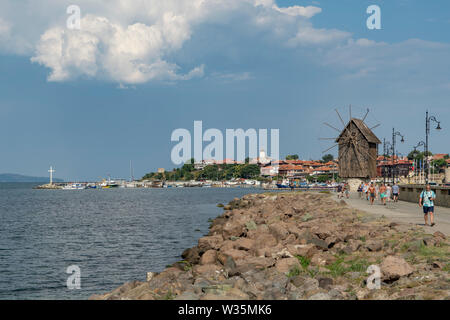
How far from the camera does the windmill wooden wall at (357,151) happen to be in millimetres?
57531

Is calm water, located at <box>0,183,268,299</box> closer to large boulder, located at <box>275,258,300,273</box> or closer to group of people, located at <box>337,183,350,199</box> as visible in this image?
large boulder, located at <box>275,258,300,273</box>

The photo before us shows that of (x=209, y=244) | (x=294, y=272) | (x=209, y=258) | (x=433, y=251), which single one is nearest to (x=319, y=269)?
(x=294, y=272)

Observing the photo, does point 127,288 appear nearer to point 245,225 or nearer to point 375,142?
point 245,225

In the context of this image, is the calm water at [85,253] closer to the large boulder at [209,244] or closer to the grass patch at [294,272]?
the large boulder at [209,244]

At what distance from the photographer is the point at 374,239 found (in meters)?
16.3

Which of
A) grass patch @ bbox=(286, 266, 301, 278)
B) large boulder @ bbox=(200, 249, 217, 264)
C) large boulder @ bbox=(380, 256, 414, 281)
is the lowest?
large boulder @ bbox=(200, 249, 217, 264)

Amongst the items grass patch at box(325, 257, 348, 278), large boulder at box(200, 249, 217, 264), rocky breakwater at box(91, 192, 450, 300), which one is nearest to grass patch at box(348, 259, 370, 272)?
rocky breakwater at box(91, 192, 450, 300)

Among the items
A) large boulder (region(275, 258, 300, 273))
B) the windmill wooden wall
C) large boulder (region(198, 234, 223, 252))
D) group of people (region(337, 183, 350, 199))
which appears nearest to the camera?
large boulder (region(275, 258, 300, 273))

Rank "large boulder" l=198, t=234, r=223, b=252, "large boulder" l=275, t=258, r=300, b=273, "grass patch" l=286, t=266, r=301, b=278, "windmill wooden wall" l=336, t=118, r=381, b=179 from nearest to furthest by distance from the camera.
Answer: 1. "grass patch" l=286, t=266, r=301, b=278
2. "large boulder" l=275, t=258, r=300, b=273
3. "large boulder" l=198, t=234, r=223, b=252
4. "windmill wooden wall" l=336, t=118, r=381, b=179

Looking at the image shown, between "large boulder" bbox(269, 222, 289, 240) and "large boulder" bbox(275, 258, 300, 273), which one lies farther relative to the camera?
"large boulder" bbox(269, 222, 289, 240)

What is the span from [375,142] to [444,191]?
2834 cm

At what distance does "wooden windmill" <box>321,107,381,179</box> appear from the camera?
57562 millimetres

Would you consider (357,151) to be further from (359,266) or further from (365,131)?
(359,266)
